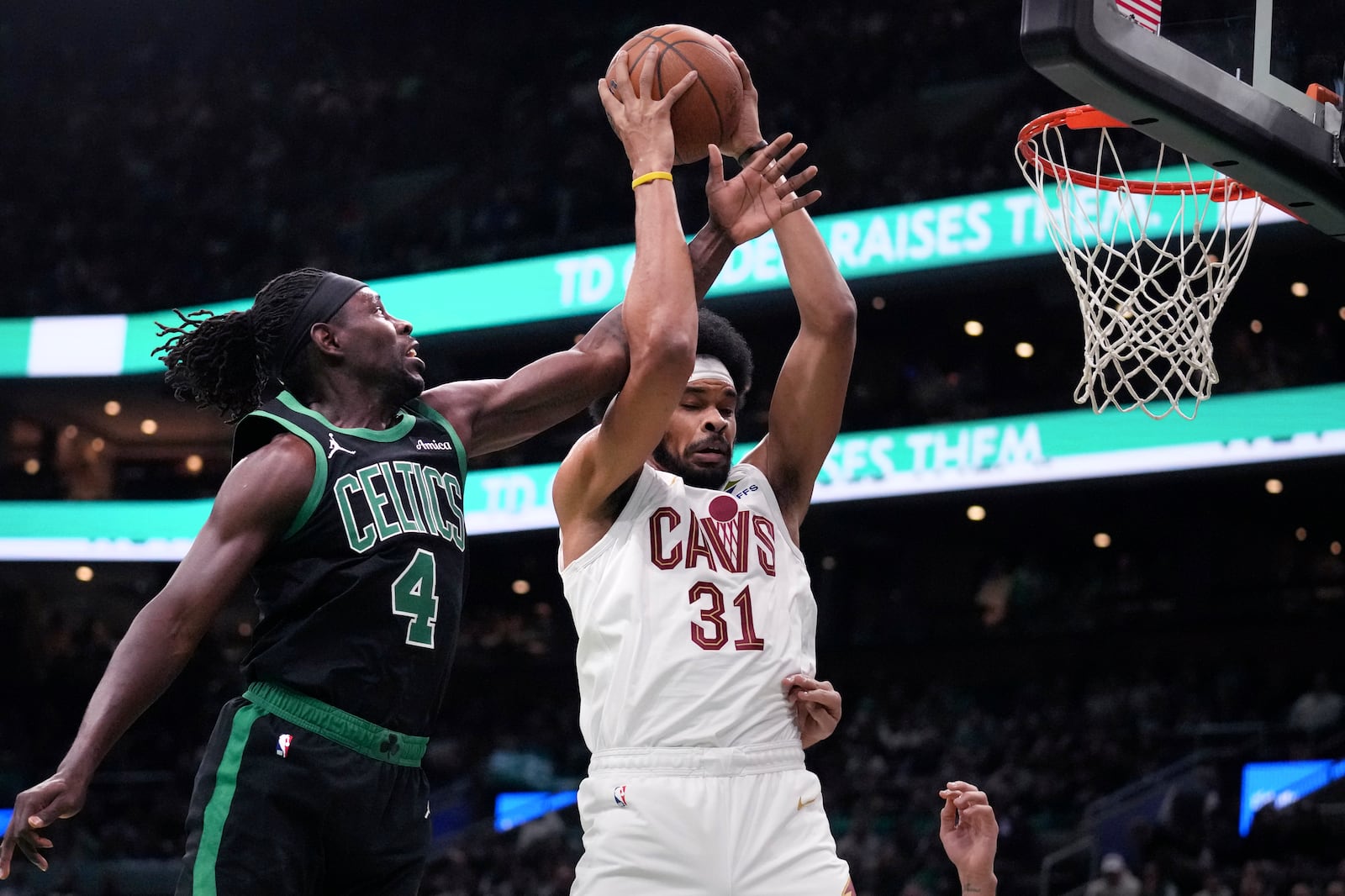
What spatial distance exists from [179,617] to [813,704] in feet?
4.52

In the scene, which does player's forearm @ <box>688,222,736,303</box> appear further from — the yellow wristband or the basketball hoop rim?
the basketball hoop rim

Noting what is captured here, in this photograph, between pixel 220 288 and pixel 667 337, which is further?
pixel 220 288

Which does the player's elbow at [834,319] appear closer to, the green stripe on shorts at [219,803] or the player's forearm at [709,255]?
the player's forearm at [709,255]

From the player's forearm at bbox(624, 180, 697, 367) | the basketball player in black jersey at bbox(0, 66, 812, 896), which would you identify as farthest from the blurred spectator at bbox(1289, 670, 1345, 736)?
the basketball player in black jersey at bbox(0, 66, 812, 896)

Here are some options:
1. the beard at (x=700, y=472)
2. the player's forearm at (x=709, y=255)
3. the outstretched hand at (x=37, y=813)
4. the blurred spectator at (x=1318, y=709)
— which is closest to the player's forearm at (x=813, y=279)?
the player's forearm at (x=709, y=255)

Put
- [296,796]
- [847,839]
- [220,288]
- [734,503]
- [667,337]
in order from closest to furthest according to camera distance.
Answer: [296,796] < [667,337] < [734,503] < [847,839] < [220,288]

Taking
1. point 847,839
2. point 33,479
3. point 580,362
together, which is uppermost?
point 33,479

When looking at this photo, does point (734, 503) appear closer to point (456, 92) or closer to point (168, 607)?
point (168, 607)

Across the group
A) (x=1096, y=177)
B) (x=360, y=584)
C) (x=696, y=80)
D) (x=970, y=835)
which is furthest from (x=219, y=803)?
(x=1096, y=177)

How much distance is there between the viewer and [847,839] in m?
12.8

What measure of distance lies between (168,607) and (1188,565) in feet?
49.5

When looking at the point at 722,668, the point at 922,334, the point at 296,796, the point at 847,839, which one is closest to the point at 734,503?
the point at 722,668

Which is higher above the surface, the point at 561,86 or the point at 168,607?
the point at 561,86

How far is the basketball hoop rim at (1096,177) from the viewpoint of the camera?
5172mm
